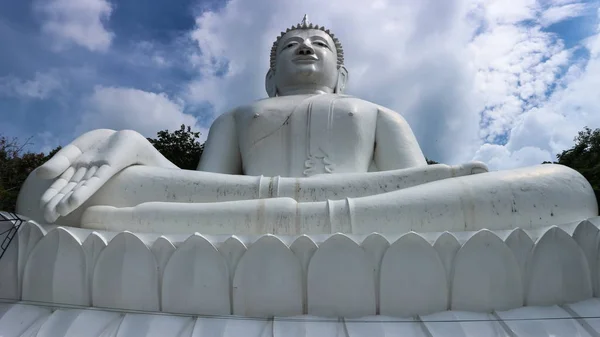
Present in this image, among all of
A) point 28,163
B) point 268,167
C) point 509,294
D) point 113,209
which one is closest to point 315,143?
point 268,167

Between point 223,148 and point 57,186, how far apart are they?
2009 millimetres

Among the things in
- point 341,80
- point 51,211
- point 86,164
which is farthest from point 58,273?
point 341,80

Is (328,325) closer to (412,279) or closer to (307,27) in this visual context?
(412,279)

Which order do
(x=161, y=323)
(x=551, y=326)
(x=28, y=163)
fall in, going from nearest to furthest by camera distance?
(x=551, y=326), (x=161, y=323), (x=28, y=163)

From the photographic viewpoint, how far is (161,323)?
95.3 inches

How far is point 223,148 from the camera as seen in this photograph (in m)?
4.88

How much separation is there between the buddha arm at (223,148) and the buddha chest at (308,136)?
0.34ft

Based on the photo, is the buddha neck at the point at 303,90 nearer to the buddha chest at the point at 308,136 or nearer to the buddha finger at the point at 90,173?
the buddha chest at the point at 308,136

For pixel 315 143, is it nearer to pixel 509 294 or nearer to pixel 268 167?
pixel 268 167

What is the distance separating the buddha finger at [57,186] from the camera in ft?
9.44

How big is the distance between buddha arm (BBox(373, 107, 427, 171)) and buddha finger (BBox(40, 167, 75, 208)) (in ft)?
8.77

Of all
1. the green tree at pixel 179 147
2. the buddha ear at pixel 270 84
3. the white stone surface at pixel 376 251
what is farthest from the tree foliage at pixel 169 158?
the white stone surface at pixel 376 251

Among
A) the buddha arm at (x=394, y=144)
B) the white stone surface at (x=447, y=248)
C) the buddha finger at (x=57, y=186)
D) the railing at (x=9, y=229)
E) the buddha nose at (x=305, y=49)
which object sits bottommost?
the white stone surface at (x=447, y=248)

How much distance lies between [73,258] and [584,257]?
2609mm
